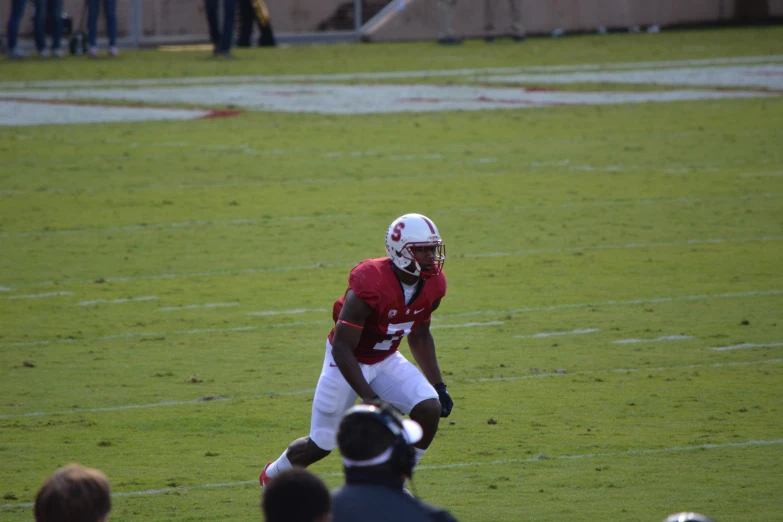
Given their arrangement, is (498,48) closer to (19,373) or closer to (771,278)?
(771,278)

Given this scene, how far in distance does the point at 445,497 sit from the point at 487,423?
1307 millimetres

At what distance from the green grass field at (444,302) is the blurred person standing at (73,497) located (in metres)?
2.68

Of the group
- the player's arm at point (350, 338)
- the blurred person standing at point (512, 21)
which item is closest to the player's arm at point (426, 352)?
the player's arm at point (350, 338)

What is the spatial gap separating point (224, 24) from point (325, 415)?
Answer: 25.8m

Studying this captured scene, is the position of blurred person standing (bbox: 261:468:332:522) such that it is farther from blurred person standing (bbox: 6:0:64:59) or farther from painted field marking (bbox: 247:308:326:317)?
blurred person standing (bbox: 6:0:64:59)

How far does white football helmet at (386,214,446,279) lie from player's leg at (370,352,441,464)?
1.50 feet

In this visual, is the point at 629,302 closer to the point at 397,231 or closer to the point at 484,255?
the point at 484,255

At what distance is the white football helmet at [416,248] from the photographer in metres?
6.22

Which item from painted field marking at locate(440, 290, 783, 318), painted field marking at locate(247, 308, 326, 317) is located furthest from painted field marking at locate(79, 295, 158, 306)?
painted field marking at locate(440, 290, 783, 318)

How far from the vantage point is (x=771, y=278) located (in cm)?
1141

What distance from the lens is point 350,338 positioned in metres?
6.13

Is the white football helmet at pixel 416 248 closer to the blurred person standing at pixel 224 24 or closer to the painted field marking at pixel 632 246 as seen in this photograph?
the painted field marking at pixel 632 246

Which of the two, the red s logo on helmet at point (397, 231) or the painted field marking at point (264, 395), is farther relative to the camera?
the painted field marking at point (264, 395)

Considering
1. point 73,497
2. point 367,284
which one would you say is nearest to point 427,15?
point 367,284
